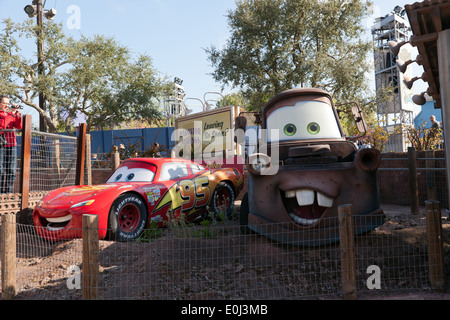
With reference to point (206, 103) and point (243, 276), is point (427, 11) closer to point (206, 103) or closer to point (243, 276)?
point (243, 276)

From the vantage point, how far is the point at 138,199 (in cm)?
686

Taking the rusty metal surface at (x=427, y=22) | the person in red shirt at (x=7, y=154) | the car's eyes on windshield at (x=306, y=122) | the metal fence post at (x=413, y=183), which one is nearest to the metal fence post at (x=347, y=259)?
the car's eyes on windshield at (x=306, y=122)

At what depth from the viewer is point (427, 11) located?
4680 millimetres

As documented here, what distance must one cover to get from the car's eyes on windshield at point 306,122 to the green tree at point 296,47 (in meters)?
12.4

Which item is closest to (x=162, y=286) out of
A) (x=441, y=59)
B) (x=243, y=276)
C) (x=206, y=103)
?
(x=243, y=276)

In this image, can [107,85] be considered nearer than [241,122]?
No

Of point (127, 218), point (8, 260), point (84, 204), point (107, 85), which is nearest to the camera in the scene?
point (8, 260)

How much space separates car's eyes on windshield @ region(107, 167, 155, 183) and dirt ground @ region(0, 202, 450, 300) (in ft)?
5.74

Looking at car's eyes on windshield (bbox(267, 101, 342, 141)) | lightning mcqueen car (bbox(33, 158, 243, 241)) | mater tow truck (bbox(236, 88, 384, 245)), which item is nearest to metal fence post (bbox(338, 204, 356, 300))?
mater tow truck (bbox(236, 88, 384, 245))

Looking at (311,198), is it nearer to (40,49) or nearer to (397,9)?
(40,49)

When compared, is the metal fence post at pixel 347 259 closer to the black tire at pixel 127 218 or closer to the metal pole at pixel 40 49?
the black tire at pixel 127 218

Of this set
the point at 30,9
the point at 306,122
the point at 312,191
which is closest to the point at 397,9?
the point at 30,9

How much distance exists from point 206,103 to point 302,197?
56.2 feet

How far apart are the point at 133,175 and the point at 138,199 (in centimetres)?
95
